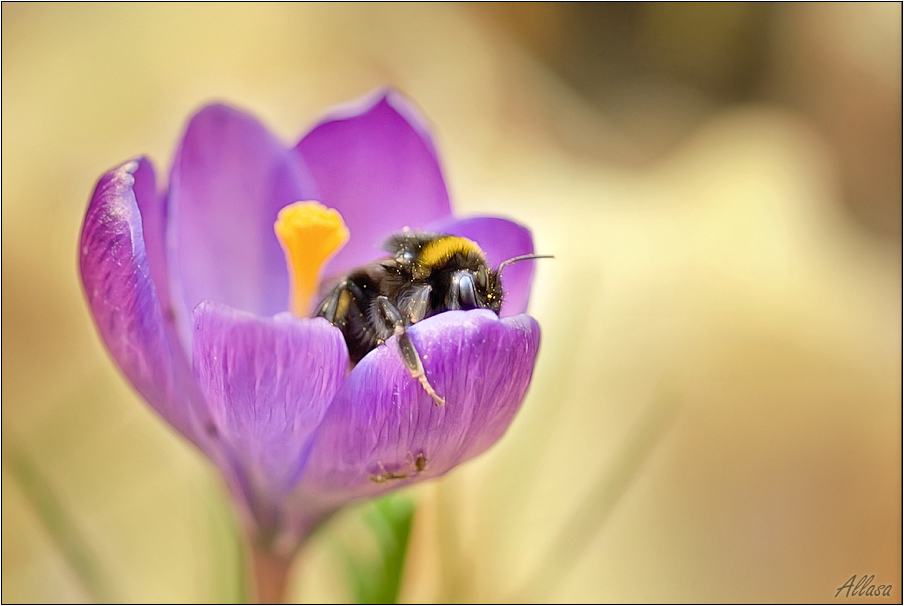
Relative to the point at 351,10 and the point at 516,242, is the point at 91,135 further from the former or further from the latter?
the point at 516,242

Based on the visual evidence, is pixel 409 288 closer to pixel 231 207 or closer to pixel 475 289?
pixel 475 289

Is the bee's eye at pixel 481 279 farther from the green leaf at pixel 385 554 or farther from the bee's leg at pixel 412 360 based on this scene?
the green leaf at pixel 385 554

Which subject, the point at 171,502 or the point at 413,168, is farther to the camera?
the point at 171,502

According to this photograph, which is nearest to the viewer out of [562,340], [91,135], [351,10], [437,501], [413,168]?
[413,168]

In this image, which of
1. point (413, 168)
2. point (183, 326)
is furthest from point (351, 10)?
point (183, 326)

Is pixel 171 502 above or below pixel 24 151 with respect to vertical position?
below

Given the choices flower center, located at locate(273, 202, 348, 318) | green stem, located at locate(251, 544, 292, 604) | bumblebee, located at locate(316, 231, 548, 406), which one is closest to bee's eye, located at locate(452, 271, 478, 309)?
bumblebee, located at locate(316, 231, 548, 406)

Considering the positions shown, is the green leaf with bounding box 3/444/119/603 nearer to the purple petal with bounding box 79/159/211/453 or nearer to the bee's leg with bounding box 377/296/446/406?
the purple petal with bounding box 79/159/211/453

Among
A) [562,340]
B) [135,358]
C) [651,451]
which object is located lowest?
[651,451]
